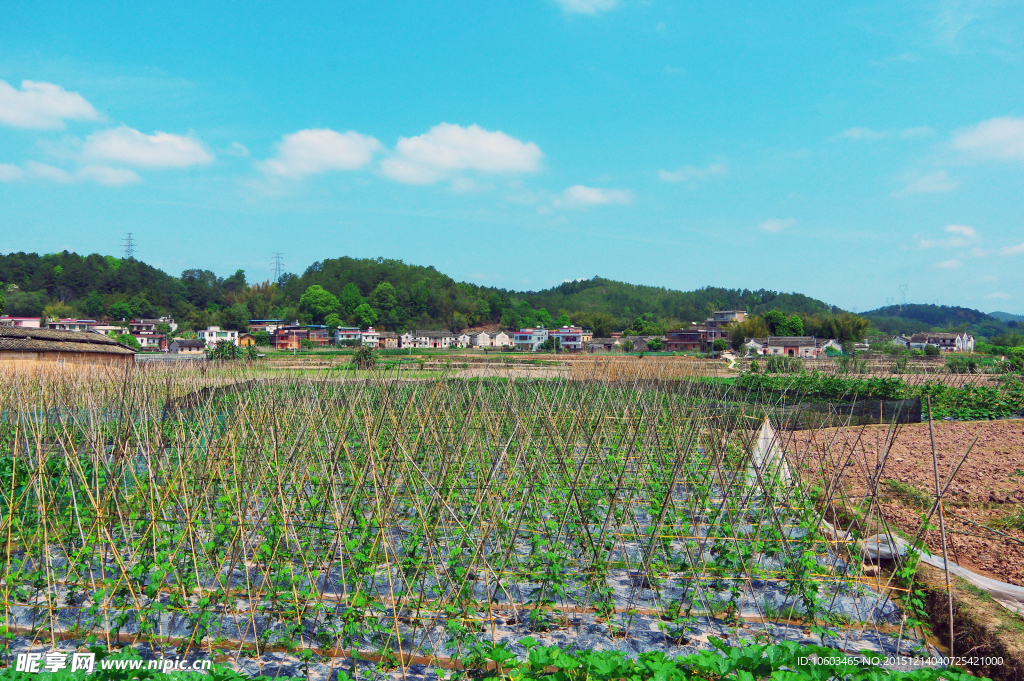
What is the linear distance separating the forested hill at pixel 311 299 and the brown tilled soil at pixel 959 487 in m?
69.4

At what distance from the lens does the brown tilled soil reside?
4.44 m

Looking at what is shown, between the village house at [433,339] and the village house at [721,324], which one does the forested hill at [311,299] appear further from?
the village house at [433,339]

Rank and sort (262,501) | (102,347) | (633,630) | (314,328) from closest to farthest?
1. (633,630)
2. (262,501)
3. (102,347)
4. (314,328)

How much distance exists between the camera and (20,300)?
220ft

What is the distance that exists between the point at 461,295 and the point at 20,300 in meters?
54.7

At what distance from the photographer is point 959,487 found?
6.22m

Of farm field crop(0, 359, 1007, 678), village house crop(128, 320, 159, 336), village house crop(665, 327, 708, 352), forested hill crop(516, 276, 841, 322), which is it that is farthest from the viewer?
forested hill crop(516, 276, 841, 322)

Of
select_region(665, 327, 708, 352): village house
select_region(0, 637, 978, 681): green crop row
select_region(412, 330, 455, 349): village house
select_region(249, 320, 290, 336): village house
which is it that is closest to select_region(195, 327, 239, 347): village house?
select_region(249, 320, 290, 336): village house

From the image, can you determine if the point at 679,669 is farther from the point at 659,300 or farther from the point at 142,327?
the point at 659,300

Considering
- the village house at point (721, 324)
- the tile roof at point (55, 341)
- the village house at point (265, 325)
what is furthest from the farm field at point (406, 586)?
the village house at point (265, 325)

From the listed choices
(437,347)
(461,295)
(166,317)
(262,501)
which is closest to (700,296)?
(461,295)

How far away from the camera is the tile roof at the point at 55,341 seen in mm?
16703

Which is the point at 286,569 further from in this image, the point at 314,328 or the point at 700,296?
the point at 700,296

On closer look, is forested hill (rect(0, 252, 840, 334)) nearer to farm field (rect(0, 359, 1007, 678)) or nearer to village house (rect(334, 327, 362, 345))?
village house (rect(334, 327, 362, 345))
